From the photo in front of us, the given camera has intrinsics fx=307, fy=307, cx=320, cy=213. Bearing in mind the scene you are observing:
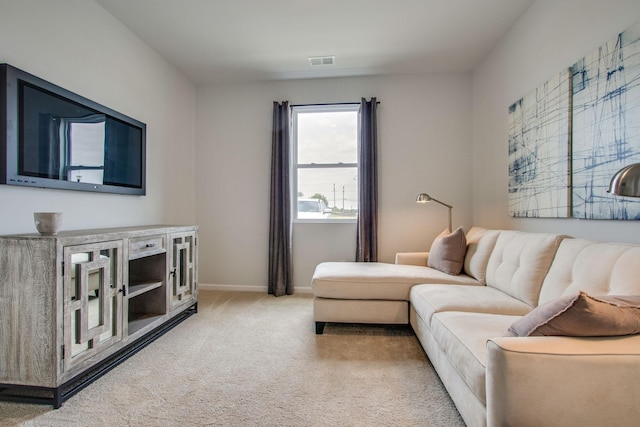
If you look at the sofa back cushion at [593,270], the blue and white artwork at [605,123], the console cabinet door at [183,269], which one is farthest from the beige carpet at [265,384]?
the blue and white artwork at [605,123]

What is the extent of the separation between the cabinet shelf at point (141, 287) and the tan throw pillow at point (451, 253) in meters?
2.42

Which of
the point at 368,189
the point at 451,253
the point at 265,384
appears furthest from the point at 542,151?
the point at 265,384

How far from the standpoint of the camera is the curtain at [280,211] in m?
3.71

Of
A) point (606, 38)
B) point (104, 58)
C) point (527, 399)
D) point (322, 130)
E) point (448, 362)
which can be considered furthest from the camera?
point (322, 130)

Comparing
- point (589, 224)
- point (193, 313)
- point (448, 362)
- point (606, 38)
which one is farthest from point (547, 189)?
point (193, 313)

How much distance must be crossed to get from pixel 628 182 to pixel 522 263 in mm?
1222

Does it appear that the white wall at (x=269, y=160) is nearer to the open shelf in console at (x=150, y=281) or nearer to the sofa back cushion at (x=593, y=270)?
the open shelf in console at (x=150, y=281)

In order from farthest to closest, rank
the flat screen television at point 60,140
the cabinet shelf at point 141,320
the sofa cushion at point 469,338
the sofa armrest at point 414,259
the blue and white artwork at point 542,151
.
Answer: the sofa armrest at point 414,259 < the cabinet shelf at point 141,320 < the blue and white artwork at point 542,151 < the flat screen television at point 60,140 < the sofa cushion at point 469,338

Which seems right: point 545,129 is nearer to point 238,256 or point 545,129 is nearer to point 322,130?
point 322,130

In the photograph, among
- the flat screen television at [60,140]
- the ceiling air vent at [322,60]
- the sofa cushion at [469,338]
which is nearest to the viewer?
the sofa cushion at [469,338]

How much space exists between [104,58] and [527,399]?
11.2 feet

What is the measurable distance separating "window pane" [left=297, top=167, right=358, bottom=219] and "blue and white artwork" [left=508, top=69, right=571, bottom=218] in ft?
5.56

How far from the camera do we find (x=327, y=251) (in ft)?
12.5

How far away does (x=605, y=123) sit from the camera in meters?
1.74
